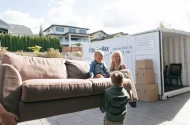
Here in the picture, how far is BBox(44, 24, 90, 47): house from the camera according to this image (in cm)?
3503

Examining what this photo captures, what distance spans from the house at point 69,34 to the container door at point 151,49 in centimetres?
2924

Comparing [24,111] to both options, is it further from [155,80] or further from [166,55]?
[166,55]

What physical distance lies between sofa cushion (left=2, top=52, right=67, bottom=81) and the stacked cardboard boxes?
8.70 ft

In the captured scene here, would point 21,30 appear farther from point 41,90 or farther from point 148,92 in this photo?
point 41,90

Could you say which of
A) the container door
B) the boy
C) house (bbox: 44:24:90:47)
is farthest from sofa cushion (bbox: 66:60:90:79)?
house (bbox: 44:24:90:47)

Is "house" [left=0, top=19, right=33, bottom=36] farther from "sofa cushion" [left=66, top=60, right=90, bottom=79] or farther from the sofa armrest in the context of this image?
the sofa armrest

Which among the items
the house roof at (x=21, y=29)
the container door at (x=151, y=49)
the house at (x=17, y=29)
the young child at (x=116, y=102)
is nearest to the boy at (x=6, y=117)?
the young child at (x=116, y=102)

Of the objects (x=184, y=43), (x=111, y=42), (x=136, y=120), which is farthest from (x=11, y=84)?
(x=184, y=43)

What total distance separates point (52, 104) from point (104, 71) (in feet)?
4.64

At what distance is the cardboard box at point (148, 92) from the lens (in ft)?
15.1

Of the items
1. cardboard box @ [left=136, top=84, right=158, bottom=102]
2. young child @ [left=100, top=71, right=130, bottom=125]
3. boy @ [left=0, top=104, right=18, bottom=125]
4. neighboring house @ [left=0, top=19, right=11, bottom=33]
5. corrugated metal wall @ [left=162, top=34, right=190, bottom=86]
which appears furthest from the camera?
neighboring house @ [left=0, top=19, right=11, bottom=33]

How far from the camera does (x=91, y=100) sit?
2250 mm

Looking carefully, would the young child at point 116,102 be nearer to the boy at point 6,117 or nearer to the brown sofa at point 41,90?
the brown sofa at point 41,90

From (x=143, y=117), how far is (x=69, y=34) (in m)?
32.5
